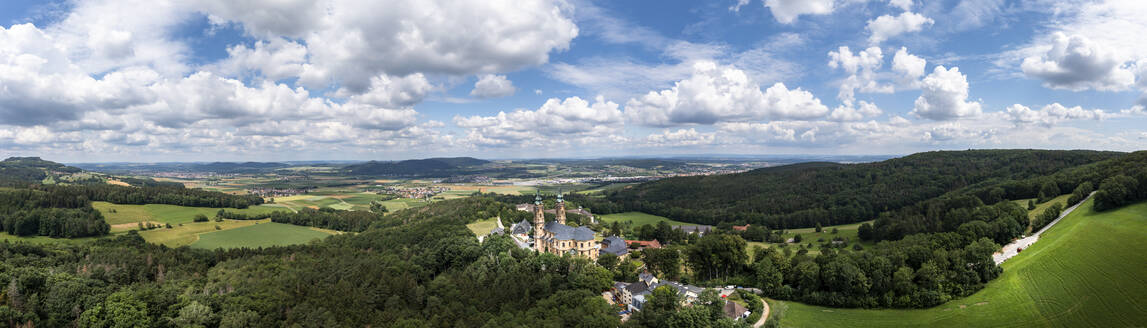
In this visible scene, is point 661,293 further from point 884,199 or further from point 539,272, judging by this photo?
point 884,199

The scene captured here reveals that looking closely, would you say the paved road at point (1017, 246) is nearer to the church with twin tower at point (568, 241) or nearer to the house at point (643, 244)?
the house at point (643, 244)

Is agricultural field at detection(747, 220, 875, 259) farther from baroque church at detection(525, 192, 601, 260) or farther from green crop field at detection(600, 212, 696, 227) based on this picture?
baroque church at detection(525, 192, 601, 260)

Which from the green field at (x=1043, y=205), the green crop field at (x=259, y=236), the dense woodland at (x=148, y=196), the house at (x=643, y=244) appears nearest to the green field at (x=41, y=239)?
the green crop field at (x=259, y=236)

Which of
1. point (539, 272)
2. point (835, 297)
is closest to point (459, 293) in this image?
point (539, 272)

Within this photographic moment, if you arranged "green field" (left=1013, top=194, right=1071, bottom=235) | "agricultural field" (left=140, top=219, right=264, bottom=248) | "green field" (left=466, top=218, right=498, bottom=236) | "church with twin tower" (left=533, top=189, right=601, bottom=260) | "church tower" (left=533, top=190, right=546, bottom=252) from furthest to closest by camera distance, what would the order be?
"green field" (left=466, top=218, right=498, bottom=236) → "agricultural field" (left=140, top=219, right=264, bottom=248) → "green field" (left=1013, top=194, right=1071, bottom=235) → "church tower" (left=533, top=190, right=546, bottom=252) → "church with twin tower" (left=533, top=189, right=601, bottom=260)

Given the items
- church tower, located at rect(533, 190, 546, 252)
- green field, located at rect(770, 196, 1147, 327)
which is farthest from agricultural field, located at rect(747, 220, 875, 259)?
church tower, located at rect(533, 190, 546, 252)

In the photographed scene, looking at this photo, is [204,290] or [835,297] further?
[835,297]
